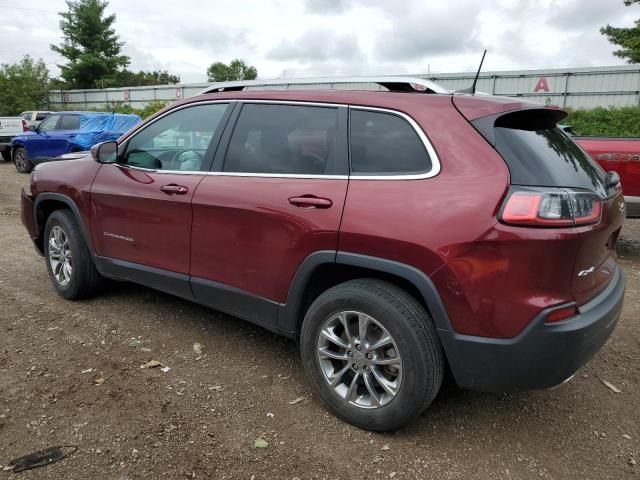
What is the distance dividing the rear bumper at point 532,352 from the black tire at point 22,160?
14.9m

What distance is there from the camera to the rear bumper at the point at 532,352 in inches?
87.4

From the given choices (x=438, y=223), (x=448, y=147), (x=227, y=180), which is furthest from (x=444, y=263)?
(x=227, y=180)

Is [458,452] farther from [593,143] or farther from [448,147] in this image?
[593,143]

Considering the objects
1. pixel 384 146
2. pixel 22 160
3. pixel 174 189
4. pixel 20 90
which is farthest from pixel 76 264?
pixel 20 90

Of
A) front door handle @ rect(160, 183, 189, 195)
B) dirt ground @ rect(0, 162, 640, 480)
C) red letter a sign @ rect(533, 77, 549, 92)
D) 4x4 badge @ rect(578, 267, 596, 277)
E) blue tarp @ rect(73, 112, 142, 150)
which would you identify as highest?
red letter a sign @ rect(533, 77, 549, 92)

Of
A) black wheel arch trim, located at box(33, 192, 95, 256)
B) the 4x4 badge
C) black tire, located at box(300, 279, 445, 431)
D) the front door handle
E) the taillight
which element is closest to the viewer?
the taillight

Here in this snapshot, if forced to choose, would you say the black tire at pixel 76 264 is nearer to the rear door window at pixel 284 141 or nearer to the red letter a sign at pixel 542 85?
the rear door window at pixel 284 141

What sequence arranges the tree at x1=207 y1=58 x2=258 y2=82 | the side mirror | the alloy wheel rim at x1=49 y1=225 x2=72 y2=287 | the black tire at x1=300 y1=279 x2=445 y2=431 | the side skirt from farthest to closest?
the tree at x1=207 y1=58 x2=258 y2=82 → the alloy wheel rim at x1=49 y1=225 x2=72 y2=287 → the side mirror → the side skirt → the black tire at x1=300 y1=279 x2=445 y2=431

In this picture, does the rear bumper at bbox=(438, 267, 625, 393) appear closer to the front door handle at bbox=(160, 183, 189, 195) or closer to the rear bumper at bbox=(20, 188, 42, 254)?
the front door handle at bbox=(160, 183, 189, 195)

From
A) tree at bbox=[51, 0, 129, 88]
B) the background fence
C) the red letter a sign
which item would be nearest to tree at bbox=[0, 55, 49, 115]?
tree at bbox=[51, 0, 129, 88]

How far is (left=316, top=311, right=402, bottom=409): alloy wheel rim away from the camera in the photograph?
2.56 m

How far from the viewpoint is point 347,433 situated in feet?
8.87

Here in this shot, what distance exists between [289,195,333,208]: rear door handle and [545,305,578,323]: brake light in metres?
1.15

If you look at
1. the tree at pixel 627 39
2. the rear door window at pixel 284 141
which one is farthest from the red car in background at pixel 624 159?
the tree at pixel 627 39
